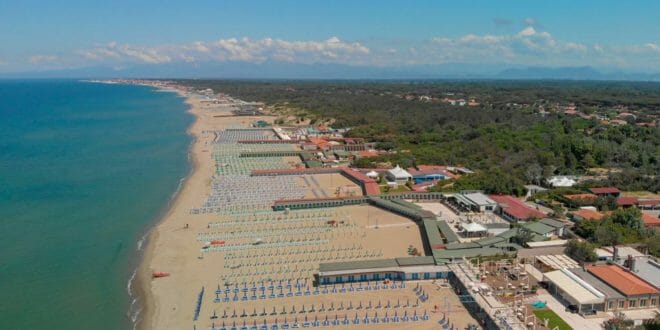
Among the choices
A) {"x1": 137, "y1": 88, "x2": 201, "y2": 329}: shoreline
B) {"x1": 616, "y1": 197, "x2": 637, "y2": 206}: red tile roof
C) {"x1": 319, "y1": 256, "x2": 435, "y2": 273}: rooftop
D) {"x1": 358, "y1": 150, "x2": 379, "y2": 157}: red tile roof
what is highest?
{"x1": 616, "y1": 197, "x2": 637, "y2": 206}: red tile roof

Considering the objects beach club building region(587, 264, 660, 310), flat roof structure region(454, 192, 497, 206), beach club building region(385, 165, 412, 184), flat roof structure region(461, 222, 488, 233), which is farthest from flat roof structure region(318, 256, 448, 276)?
beach club building region(385, 165, 412, 184)

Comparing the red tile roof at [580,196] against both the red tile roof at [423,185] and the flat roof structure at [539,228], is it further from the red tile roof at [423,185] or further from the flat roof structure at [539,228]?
the red tile roof at [423,185]

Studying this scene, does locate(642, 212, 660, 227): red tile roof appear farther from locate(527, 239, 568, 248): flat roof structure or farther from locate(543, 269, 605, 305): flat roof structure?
locate(543, 269, 605, 305): flat roof structure

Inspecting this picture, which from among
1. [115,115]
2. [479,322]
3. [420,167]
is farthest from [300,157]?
[115,115]

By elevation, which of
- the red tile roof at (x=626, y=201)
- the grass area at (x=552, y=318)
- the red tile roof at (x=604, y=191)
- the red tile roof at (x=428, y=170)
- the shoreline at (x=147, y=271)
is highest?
the red tile roof at (x=604, y=191)

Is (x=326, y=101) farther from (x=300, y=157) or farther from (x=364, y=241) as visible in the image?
(x=364, y=241)

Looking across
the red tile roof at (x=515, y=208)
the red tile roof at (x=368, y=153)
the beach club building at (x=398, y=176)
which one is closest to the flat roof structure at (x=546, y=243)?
the red tile roof at (x=515, y=208)
